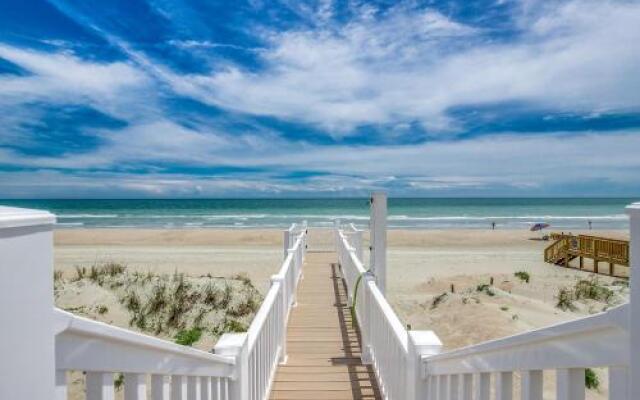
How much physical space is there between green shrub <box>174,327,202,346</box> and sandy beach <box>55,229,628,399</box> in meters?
2.81

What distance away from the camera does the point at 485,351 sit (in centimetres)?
213

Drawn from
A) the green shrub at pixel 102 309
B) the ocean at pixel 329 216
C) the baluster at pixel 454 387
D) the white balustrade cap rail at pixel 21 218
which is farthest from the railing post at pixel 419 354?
the ocean at pixel 329 216

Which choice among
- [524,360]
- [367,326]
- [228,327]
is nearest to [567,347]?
[524,360]

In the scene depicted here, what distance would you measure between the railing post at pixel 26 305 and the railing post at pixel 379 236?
5243mm

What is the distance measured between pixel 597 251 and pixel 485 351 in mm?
20379

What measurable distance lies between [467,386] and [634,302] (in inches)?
59.3

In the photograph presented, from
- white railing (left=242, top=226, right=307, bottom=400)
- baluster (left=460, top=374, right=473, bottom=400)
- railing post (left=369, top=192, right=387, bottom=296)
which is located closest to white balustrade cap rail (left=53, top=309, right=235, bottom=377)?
baluster (left=460, top=374, right=473, bottom=400)

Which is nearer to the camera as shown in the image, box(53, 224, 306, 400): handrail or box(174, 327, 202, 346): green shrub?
box(53, 224, 306, 400): handrail

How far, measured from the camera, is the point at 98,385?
151 cm

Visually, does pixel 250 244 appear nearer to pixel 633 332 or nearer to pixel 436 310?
pixel 436 310

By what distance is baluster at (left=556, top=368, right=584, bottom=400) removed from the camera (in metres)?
1.42

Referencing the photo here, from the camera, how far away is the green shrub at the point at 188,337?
8273 millimetres

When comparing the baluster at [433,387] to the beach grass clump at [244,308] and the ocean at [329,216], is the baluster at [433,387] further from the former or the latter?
the ocean at [329,216]

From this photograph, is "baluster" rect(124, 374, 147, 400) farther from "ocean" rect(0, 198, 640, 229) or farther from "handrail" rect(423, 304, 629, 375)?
"ocean" rect(0, 198, 640, 229)
